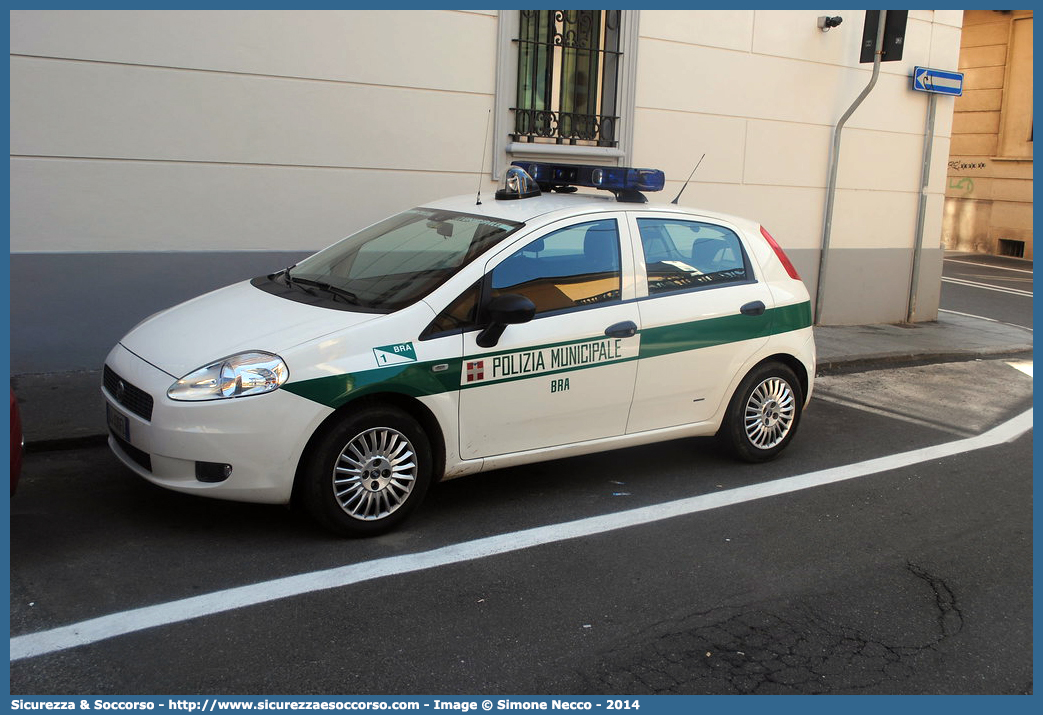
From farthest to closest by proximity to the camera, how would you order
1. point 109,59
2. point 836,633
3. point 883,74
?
point 883,74
point 109,59
point 836,633

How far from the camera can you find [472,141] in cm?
905

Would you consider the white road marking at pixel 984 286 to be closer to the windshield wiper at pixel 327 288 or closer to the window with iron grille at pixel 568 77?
the window with iron grille at pixel 568 77

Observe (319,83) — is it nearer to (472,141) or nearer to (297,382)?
(472,141)

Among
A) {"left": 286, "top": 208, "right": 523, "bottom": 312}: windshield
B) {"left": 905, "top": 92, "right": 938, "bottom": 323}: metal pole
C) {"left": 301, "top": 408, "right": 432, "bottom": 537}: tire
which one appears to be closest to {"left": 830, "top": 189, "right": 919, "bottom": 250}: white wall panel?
{"left": 905, "top": 92, "right": 938, "bottom": 323}: metal pole

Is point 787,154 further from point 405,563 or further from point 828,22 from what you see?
point 405,563

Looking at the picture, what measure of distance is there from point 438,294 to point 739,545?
195cm

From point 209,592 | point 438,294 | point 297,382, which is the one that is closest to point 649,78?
point 438,294

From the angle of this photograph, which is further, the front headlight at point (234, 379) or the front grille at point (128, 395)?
the front grille at point (128, 395)

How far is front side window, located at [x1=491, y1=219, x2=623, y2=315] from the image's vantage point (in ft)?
16.7

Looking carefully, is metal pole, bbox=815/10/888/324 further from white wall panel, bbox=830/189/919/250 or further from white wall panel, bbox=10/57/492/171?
white wall panel, bbox=10/57/492/171

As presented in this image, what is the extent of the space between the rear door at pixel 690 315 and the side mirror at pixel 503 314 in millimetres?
862

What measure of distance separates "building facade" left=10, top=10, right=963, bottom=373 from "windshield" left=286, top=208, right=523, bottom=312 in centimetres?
260

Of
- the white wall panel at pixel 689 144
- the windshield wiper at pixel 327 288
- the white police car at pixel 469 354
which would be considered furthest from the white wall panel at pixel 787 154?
the windshield wiper at pixel 327 288

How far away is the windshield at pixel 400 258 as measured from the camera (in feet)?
16.3
